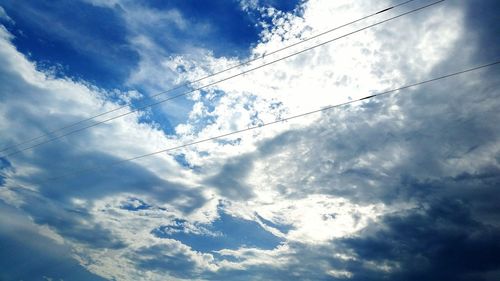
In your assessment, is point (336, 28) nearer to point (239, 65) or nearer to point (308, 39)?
point (308, 39)

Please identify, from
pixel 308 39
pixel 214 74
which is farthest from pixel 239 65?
pixel 308 39

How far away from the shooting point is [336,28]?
58.8ft

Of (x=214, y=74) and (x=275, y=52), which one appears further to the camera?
(x=214, y=74)

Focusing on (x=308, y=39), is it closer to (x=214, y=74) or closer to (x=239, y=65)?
(x=239, y=65)

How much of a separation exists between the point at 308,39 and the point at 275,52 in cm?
223

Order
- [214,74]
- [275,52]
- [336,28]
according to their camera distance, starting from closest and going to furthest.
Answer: [336,28] < [275,52] < [214,74]

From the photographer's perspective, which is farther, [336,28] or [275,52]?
[275,52]

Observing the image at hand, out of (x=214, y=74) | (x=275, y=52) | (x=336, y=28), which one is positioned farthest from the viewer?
(x=214, y=74)

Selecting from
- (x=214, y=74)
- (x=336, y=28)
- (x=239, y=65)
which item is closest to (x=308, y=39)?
(x=336, y=28)

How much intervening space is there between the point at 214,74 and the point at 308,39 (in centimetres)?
692

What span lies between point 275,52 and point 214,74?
4.69 meters

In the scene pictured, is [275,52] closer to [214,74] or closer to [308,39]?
[308,39]

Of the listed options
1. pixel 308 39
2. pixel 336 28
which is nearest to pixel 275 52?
pixel 308 39

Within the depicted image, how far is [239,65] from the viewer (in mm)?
20266
